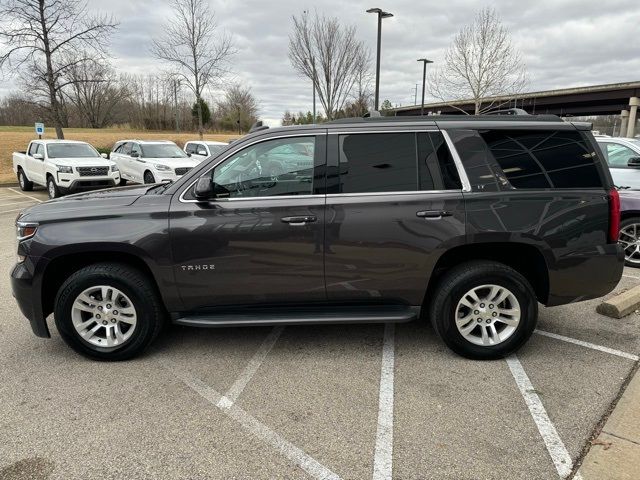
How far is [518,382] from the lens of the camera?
3398 mm

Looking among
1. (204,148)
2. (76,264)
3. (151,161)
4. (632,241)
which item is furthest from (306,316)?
(204,148)

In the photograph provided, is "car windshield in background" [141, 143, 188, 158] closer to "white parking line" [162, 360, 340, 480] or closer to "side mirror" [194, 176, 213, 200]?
"side mirror" [194, 176, 213, 200]

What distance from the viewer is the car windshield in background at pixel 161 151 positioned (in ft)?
47.7

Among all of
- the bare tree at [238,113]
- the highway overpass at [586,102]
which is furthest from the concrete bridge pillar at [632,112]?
the bare tree at [238,113]

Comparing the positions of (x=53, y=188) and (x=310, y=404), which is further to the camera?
(x=53, y=188)

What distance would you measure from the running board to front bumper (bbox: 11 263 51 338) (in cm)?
108

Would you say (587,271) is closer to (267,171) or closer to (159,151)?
(267,171)

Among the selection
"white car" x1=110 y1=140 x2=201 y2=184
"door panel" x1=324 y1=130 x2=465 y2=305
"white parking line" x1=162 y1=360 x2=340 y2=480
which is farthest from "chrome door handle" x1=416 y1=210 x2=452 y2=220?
"white car" x1=110 y1=140 x2=201 y2=184

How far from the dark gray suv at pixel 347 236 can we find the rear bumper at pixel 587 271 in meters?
0.01

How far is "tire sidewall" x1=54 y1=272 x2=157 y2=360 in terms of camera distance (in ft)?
11.8

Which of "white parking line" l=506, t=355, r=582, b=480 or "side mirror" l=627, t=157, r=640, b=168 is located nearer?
"white parking line" l=506, t=355, r=582, b=480

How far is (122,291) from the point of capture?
3.61 meters

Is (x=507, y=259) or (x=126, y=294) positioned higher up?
(x=507, y=259)

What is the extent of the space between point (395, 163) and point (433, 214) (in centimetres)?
50
